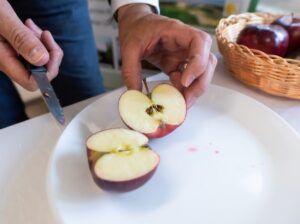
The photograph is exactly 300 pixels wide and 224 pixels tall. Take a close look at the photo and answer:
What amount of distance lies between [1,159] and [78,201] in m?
0.16

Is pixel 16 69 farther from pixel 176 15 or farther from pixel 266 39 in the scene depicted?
pixel 176 15

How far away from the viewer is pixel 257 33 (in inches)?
23.4

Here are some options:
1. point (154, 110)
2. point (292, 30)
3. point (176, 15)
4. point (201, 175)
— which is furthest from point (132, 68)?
point (176, 15)

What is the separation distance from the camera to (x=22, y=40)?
1.42ft

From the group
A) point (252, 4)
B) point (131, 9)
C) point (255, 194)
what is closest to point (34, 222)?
point (255, 194)

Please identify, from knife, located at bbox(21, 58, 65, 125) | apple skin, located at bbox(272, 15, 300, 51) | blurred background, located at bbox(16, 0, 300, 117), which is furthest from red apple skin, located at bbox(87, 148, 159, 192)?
blurred background, located at bbox(16, 0, 300, 117)

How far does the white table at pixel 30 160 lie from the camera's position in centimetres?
41

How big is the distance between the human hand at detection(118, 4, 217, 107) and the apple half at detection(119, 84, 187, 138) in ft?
0.09

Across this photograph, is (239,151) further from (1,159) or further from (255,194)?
(1,159)

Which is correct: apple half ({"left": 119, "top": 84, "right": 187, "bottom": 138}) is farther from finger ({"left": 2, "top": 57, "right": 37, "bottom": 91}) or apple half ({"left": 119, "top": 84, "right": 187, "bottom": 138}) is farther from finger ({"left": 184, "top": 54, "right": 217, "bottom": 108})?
finger ({"left": 2, "top": 57, "right": 37, "bottom": 91})

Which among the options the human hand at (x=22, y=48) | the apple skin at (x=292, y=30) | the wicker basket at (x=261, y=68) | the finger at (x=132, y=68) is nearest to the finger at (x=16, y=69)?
the human hand at (x=22, y=48)

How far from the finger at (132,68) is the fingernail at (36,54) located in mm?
128

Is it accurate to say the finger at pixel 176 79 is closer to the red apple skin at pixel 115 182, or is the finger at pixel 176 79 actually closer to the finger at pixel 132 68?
the finger at pixel 132 68

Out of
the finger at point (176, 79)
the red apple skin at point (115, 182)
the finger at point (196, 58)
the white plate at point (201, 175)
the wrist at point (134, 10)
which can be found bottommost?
the white plate at point (201, 175)
